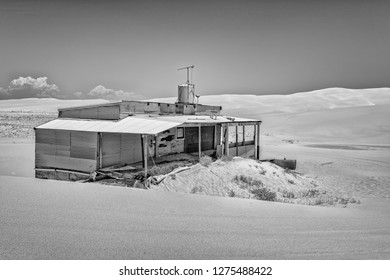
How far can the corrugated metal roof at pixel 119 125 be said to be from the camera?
11797 mm

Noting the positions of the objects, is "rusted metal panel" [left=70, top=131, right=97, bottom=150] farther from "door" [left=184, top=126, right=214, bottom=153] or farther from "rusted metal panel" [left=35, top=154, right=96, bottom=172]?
"door" [left=184, top=126, right=214, bottom=153]

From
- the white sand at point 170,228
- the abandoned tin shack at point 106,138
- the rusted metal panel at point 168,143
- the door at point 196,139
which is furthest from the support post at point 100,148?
the white sand at point 170,228

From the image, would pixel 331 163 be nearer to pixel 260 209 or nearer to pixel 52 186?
pixel 260 209

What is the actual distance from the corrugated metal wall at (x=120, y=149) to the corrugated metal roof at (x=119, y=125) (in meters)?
0.47

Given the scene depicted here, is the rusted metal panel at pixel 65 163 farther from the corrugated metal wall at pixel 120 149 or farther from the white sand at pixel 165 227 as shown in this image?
the white sand at pixel 165 227

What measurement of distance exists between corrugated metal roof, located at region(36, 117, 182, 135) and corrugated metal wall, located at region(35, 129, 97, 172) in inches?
8.3

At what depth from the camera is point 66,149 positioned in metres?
13.3

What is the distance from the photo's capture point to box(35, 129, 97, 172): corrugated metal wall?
12.7 m

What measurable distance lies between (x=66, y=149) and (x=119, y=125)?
2377 mm

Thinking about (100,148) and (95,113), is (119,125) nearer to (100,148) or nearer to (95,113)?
(100,148)

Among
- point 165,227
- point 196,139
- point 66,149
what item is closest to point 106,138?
point 66,149

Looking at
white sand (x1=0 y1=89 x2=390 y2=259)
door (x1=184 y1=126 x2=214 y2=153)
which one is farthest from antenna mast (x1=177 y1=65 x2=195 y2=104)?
white sand (x1=0 y1=89 x2=390 y2=259)

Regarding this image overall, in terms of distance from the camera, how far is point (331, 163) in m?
19.1
